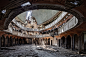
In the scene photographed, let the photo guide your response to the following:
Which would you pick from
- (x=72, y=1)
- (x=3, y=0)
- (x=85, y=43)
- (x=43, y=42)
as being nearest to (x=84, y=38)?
(x=85, y=43)

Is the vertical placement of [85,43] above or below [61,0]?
below

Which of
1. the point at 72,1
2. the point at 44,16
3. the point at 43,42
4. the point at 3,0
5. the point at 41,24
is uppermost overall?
the point at 44,16

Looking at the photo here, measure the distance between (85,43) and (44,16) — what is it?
1276 inches

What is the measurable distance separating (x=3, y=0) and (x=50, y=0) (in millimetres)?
2780

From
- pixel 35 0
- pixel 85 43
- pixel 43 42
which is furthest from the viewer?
pixel 43 42

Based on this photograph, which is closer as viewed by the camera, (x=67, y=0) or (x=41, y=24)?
(x=67, y=0)

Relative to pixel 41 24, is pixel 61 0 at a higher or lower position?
lower

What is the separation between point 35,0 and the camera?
5.13 meters

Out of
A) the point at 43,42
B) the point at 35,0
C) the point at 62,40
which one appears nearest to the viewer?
the point at 35,0

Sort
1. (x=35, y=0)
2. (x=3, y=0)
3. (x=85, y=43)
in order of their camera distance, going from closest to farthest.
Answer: (x=3, y=0) → (x=35, y=0) → (x=85, y=43)

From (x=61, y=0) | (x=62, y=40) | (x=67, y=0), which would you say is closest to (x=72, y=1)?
(x=67, y=0)

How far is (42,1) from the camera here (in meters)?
5.35

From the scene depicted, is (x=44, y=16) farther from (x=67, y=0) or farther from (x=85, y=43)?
Answer: (x=67, y=0)

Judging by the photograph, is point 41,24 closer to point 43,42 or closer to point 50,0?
point 43,42
